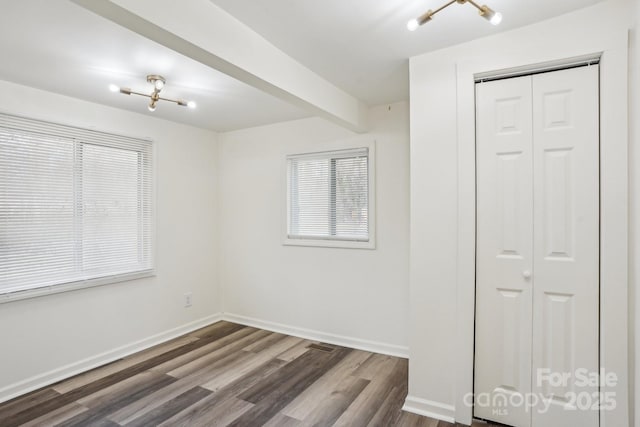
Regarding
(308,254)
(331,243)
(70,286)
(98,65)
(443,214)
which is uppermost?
(98,65)

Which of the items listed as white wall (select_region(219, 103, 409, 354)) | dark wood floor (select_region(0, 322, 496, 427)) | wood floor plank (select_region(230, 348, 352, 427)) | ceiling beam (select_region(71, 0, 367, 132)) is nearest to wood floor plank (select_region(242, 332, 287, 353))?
dark wood floor (select_region(0, 322, 496, 427))

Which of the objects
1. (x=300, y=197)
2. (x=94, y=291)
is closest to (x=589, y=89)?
(x=300, y=197)

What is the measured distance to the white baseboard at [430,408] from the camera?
7.20ft

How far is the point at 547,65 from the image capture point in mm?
1933

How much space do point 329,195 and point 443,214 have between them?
1.65 meters

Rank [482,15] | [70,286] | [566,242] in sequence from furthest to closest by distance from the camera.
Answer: [70,286] < [566,242] < [482,15]

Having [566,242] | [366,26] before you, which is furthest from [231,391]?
[366,26]

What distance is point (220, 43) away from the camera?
174cm

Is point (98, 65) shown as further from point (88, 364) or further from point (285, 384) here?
point (285, 384)

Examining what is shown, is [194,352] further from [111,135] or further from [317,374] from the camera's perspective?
[111,135]

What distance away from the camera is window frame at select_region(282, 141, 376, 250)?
11.1 ft

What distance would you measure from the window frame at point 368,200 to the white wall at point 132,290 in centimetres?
107

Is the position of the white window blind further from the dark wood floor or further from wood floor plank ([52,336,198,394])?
wood floor plank ([52,336,198,394])

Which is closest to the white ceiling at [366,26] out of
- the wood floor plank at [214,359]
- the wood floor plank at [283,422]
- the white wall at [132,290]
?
the white wall at [132,290]
